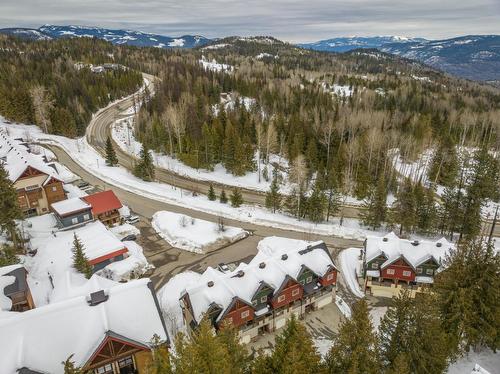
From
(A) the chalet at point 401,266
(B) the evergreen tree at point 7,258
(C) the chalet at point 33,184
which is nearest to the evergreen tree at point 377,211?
(A) the chalet at point 401,266

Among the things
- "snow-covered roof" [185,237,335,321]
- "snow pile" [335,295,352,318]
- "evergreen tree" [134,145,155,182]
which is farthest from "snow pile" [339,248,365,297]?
"evergreen tree" [134,145,155,182]

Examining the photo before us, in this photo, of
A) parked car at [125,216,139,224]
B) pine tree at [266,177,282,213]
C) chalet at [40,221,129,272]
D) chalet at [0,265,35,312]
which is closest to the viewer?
chalet at [0,265,35,312]

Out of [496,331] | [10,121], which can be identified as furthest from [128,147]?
[496,331]

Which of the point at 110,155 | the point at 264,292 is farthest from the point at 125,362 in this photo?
the point at 110,155

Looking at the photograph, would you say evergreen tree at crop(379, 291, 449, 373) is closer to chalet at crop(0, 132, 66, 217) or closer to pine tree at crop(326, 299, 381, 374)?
pine tree at crop(326, 299, 381, 374)

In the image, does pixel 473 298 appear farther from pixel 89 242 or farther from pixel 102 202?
pixel 102 202

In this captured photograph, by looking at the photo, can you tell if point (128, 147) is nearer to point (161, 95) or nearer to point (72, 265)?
point (161, 95)
